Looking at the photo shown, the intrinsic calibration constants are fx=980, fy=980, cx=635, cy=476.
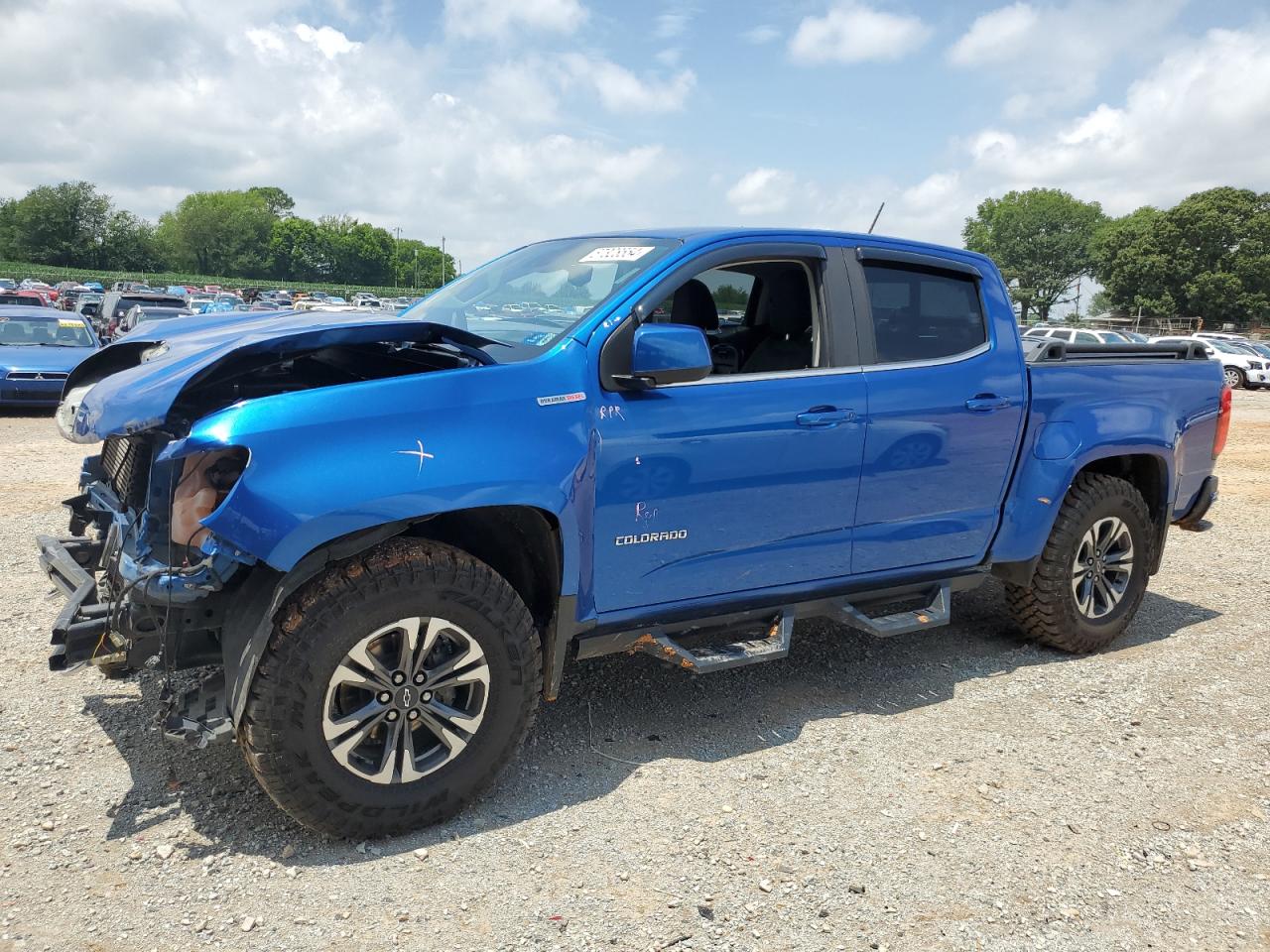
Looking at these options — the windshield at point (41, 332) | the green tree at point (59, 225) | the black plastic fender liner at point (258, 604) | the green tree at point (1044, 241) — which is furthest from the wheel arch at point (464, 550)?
the green tree at point (59, 225)

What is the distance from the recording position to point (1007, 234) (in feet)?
348

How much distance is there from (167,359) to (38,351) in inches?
492

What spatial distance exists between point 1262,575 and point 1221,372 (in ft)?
7.51

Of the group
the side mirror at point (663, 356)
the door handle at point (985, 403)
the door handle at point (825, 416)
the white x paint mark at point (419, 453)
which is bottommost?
the white x paint mark at point (419, 453)

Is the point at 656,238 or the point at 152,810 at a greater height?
the point at 656,238

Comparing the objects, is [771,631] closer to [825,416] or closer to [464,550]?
[825,416]

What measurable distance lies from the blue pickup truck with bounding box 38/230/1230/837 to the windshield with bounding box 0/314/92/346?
39.1ft

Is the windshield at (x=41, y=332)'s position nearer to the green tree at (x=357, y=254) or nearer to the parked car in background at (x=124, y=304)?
the parked car in background at (x=124, y=304)

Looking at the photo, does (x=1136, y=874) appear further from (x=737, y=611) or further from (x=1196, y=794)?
(x=737, y=611)

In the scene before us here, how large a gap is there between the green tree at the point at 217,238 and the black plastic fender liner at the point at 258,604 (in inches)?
5612

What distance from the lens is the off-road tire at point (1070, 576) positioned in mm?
4906

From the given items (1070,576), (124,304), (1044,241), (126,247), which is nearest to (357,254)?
(126,247)

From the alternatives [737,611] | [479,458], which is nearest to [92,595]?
[479,458]

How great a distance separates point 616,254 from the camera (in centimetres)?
398
